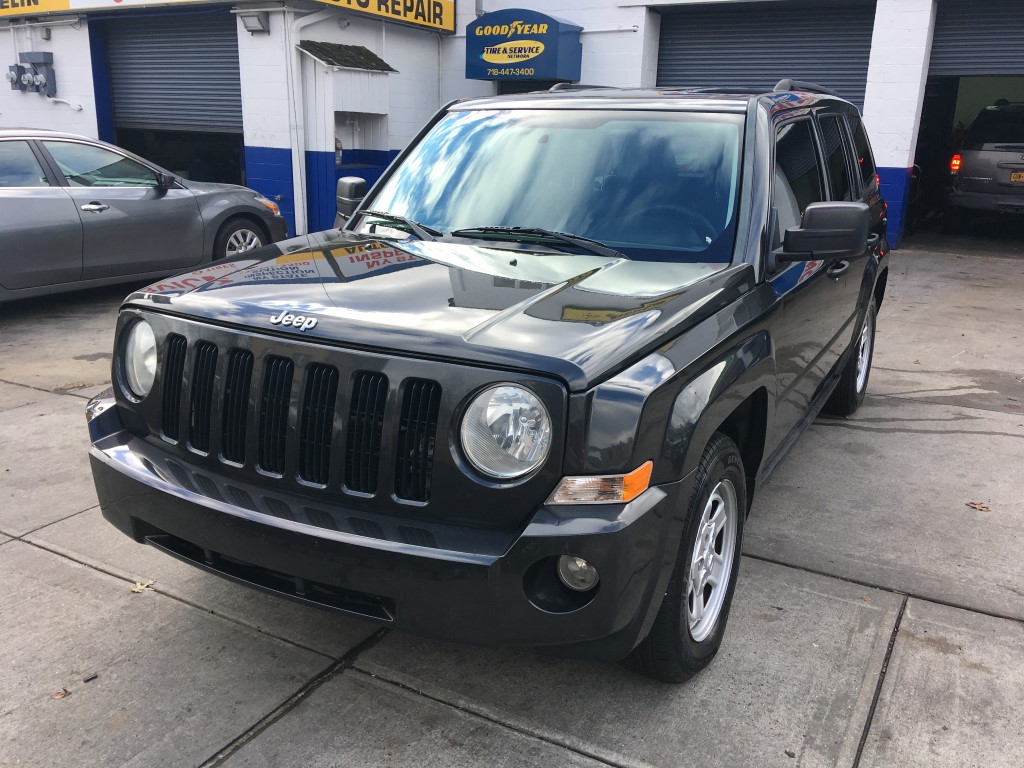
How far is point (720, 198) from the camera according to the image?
3408 mm

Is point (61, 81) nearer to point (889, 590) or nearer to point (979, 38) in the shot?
point (979, 38)

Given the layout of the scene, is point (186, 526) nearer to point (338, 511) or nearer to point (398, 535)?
point (338, 511)

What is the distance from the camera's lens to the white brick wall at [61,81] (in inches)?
600

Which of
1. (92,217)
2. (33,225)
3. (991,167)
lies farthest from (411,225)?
(991,167)

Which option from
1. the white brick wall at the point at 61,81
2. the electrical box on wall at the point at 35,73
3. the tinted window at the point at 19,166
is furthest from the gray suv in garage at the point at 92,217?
the electrical box on wall at the point at 35,73

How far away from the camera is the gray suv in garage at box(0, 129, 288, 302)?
7496 millimetres

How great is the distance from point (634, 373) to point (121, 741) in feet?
5.93

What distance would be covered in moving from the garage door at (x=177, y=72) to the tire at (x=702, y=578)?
12.7 metres

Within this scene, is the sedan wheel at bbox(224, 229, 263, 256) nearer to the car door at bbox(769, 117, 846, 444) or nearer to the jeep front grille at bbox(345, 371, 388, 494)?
the car door at bbox(769, 117, 846, 444)

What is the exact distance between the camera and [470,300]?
2707mm

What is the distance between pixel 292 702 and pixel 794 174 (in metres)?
2.87

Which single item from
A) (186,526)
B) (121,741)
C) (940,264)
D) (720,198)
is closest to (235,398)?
(186,526)

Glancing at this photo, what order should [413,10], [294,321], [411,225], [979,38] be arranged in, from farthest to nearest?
1. [413,10]
2. [979,38]
3. [411,225]
4. [294,321]

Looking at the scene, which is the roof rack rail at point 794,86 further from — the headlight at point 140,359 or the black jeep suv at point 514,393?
the headlight at point 140,359
